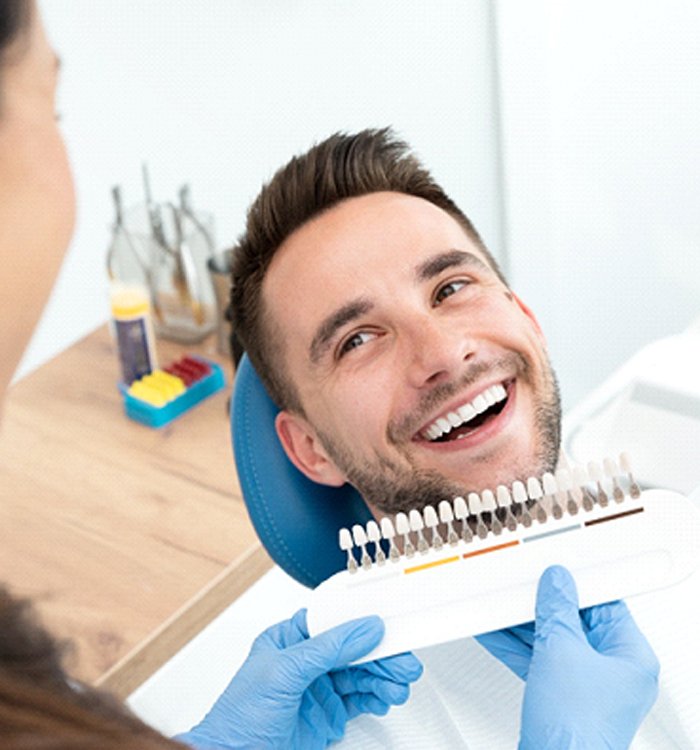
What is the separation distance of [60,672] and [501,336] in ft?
3.42

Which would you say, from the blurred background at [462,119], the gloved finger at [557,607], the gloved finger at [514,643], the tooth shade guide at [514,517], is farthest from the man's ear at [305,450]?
the blurred background at [462,119]

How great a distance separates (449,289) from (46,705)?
1.13 m

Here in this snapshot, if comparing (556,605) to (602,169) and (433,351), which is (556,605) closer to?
(433,351)

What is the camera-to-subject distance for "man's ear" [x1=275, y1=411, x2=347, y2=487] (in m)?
1.72

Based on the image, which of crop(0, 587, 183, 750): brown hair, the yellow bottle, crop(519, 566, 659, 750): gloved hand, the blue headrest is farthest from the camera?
the yellow bottle

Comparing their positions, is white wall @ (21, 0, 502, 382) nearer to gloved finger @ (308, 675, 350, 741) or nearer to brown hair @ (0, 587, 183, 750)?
gloved finger @ (308, 675, 350, 741)

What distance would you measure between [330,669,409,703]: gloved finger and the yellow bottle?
1.02 m

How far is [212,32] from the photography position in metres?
2.76

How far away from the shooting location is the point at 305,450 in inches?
68.1

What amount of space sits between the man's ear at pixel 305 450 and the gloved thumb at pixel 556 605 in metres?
0.48

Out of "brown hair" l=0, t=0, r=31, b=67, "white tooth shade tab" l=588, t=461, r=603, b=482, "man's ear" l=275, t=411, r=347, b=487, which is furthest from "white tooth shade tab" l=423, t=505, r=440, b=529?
"brown hair" l=0, t=0, r=31, b=67

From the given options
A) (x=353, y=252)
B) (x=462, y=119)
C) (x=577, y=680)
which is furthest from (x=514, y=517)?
(x=462, y=119)

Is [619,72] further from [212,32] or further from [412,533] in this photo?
[412,533]

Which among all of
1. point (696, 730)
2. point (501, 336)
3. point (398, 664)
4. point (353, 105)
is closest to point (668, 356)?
point (501, 336)
